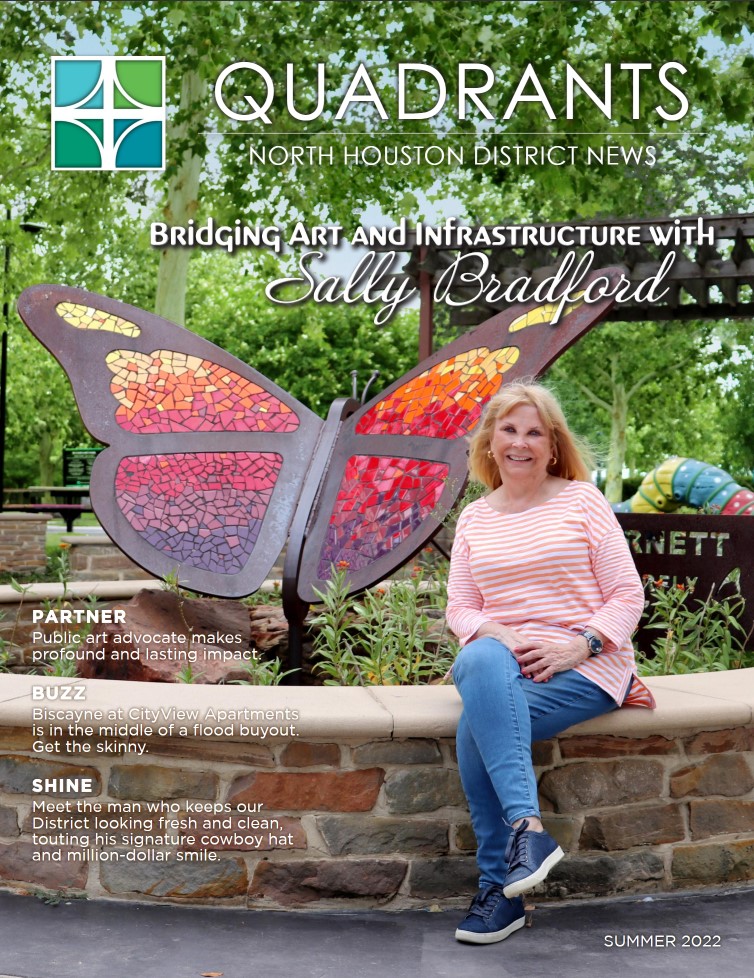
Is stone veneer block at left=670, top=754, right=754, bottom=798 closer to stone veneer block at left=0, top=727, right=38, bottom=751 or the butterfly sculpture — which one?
the butterfly sculpture

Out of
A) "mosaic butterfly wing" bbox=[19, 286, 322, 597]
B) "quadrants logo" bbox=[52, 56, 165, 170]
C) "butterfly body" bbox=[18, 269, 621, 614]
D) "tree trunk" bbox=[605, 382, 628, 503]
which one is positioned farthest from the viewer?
"tree trunk" bbox=[605, 382, 628, 503]

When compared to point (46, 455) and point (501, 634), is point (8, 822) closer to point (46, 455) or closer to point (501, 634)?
point (501, 634)

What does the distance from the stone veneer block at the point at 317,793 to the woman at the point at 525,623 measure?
1.18ft

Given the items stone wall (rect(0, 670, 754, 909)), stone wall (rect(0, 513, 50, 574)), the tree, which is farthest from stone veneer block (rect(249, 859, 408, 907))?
the tree

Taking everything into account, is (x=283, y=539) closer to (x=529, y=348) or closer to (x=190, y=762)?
(x=529, y=348)

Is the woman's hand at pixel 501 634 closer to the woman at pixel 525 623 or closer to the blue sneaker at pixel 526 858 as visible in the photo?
the woman at pixel 525 623

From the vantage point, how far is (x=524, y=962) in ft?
9.63

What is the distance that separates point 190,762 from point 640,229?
7604 millimetres

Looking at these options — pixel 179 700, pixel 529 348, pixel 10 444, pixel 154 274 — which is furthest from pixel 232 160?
pixel 10 444

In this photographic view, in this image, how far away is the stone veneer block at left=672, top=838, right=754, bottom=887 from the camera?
3535 mm

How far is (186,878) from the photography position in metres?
3.36

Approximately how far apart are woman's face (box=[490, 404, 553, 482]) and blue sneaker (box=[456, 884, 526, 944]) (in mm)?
1287

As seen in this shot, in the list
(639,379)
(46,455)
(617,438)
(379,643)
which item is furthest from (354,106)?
Result: (46,455)

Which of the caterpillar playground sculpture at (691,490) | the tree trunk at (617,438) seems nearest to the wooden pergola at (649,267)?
the caterpillar playground sculpture at (691,490)
